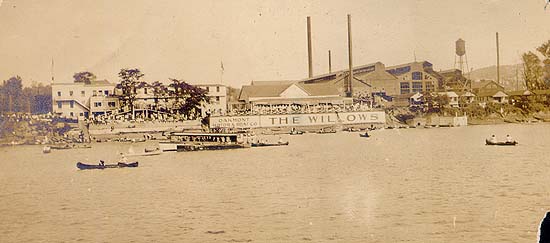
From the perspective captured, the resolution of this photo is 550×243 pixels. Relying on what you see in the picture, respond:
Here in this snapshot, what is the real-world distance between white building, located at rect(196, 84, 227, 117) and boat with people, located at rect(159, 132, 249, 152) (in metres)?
1.01

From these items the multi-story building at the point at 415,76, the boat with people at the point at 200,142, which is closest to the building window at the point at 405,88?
the multi-story building at the point at 415,76

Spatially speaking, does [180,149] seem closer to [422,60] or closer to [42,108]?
[42,108]

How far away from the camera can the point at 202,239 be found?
461 cm

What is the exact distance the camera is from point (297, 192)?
20.2 ft

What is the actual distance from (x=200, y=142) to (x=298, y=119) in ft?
5.42

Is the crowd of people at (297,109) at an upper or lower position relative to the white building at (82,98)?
lower

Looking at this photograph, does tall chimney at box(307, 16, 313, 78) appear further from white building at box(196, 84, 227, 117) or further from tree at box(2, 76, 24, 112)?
tree at box(2, 76, 24, 112)

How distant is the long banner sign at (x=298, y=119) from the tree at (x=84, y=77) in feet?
4.61

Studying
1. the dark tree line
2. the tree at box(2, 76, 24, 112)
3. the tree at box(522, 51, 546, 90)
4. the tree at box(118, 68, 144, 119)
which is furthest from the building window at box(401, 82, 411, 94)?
the tree at box(2, 76, 24, 112)

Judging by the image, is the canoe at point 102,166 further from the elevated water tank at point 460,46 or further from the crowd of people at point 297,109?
the elevated water tank at point 460,46

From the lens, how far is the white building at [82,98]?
542 centimetres

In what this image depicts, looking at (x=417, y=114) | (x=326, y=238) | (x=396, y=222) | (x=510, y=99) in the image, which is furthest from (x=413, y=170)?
(x=326, y=238)

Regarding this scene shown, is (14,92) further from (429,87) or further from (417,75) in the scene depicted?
(429,87)

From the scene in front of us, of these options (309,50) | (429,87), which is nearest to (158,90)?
(309,50)
